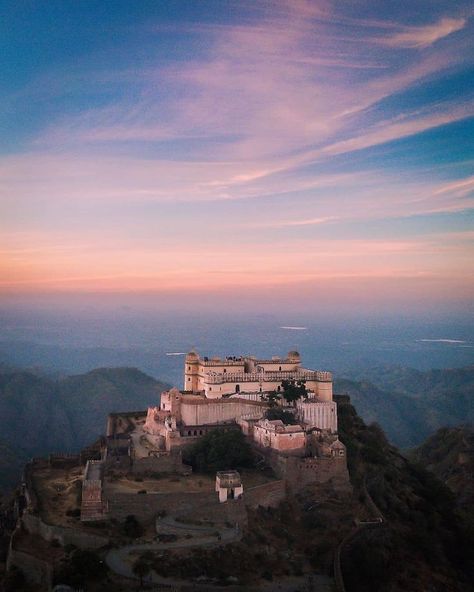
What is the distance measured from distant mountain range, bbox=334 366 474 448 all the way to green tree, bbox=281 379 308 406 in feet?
222

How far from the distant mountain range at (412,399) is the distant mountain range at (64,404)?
33771mm

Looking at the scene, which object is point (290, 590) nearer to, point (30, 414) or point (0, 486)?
point (0, 486)

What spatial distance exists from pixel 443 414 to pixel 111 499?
10875 cm

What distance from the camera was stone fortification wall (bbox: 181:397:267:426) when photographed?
4422 centimetres

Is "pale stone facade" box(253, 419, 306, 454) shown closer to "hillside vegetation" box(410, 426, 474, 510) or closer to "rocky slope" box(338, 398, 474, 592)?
"rocky slope" box(338, 398, 474, 592)

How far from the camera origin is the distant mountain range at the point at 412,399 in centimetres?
11994

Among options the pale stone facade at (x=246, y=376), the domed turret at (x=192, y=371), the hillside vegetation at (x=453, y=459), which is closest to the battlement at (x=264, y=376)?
the pale stone facade at (x=246, y=376)

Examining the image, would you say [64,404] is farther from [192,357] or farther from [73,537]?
[73,537]

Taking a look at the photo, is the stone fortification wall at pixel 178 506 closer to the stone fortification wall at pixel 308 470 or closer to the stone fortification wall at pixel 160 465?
the stone fortification wall at pixel 308 470

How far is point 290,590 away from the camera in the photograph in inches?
1237

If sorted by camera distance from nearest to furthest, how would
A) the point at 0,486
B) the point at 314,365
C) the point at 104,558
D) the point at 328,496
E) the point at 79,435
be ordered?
1. the point at 104,558
2. the point at 328,496
3. the point at 0,486
4. the point at 79,435
5. the point at 314,365

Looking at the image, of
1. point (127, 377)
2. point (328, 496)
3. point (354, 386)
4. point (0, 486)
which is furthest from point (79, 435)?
point (328, 496)

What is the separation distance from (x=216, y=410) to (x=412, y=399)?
325 feet

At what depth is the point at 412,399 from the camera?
136 meters
